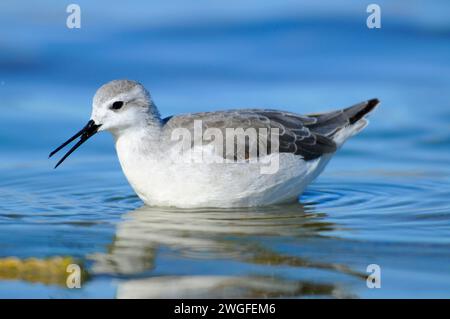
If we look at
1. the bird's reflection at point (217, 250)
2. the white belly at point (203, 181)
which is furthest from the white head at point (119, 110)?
the bird's reflection at point (217, 250)

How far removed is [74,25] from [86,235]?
27.1 feet

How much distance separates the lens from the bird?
1011 cm

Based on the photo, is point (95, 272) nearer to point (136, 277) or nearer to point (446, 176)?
point (136, 277)

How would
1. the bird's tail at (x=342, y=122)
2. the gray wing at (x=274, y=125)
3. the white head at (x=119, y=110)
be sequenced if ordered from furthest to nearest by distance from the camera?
the bird's tail at (x=342, y=122), the gray wing at (x=274, y=125), the white head at (x=119, y=110)

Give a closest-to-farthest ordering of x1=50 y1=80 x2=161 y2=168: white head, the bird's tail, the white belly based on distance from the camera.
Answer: the white belly < x1=50 y1=80 x2=161 y2=168: white head < the bird's tail

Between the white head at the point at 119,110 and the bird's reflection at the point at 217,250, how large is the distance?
90 cm

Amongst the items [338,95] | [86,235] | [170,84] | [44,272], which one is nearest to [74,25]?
[170,84]

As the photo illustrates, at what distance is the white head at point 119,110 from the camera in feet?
33.4

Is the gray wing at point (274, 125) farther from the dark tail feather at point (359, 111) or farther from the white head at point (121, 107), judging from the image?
the dark tail feather at point (359, 111)

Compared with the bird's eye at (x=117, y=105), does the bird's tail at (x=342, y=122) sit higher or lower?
lower

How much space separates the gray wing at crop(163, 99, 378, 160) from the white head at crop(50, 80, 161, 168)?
273 millimetres

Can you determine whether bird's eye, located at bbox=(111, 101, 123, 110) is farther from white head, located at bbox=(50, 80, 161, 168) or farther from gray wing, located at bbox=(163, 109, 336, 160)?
gray wing, located at bbox=(163, 109, 336, 160)

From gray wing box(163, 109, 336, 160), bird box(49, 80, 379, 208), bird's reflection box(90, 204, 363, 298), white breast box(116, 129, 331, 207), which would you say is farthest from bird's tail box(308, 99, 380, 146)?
bird's reflection box(90, 204, 363, 298)

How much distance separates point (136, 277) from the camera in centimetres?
799
